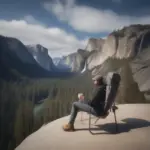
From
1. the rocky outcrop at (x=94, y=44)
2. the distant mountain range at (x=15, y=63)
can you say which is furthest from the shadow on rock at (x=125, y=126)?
the distant mountain range at (x=15, y=63)

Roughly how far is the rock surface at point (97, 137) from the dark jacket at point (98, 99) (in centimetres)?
32

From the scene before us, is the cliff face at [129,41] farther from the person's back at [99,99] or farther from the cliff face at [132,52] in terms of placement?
the person's back at [99,99]

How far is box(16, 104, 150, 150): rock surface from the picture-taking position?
317cm

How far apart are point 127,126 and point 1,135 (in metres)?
32.2

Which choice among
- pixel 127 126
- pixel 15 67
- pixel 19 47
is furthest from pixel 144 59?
pixel 19 47

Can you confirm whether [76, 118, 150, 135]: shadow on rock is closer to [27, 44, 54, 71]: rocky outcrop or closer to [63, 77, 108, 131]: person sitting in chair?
[63, 77, 108, 131]: person sitting in chair

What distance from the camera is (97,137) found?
346 cm

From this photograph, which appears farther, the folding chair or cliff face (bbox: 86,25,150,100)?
cliff face (bbox: 86,25,150,100)

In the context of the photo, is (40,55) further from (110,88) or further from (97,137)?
(97,137)

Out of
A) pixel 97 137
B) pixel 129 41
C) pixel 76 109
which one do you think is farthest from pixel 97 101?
pixel 129 41

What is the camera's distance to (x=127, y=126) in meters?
3.90

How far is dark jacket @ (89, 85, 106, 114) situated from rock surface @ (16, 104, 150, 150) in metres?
0.32

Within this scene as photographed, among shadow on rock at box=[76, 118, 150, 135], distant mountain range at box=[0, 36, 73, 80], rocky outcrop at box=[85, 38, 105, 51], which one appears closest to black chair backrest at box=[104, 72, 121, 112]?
shadow on rock at box=[76, 118, 150, 135]

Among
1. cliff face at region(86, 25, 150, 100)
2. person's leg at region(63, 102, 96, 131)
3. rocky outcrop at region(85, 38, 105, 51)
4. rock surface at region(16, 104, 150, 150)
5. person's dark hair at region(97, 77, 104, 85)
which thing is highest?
rocky outcrop at region(85, 38, 105, 51)
